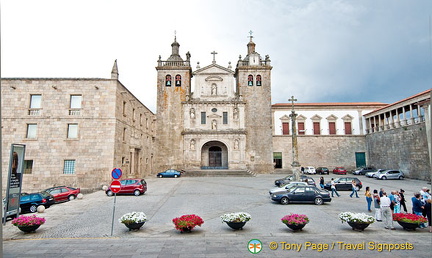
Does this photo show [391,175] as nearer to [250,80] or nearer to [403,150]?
[403,150]

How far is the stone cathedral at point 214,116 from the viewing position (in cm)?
3894

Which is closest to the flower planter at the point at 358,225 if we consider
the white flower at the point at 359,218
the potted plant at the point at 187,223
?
the white flower at the point at 359,218

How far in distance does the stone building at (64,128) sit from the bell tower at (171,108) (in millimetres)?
14060

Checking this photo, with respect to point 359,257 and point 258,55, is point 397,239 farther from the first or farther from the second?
point 258,55

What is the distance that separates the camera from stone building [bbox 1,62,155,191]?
23.4 metres

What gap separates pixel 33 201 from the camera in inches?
629

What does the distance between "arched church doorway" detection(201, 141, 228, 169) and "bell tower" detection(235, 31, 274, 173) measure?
385cm

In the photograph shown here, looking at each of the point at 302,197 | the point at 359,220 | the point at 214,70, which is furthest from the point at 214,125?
the point at 359,220

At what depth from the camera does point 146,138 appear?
35156 millimetres

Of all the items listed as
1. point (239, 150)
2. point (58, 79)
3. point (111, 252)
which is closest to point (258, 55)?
point (239, 150)

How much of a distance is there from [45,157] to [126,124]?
25.7ft

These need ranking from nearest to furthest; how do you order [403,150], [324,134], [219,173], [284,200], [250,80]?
[284,200], [403,150], [219,173], [250,80], [324,134]

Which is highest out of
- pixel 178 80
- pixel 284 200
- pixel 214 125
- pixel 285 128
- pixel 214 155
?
pixel 178 80

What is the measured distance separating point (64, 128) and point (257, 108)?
86.9ft
